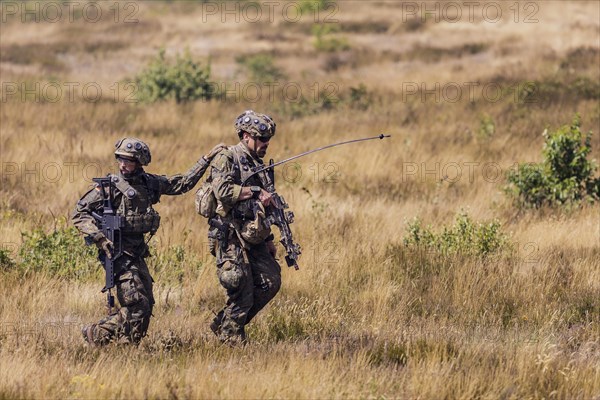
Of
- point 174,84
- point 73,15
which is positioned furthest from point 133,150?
point 73,15

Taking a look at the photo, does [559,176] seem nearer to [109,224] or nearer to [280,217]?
[280,217]

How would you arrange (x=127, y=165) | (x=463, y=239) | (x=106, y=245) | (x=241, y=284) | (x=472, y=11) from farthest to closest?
1. (x=472, y=11)
2. (x=463, y=239)
3. (x=241, y=284)
4. (x=127, y=165)
5. (x=106, y=245)

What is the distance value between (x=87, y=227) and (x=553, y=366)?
3.29m

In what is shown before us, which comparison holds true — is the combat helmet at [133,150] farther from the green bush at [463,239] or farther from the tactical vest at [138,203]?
the green bush at [463,239]

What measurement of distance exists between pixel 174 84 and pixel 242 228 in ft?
48.1

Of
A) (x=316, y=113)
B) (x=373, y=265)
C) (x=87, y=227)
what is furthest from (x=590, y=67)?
(x=87, y=227)

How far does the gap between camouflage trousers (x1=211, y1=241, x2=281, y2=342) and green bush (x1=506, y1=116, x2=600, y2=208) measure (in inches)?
235

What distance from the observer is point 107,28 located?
3891 centimetres

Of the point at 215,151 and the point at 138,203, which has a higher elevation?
the point at 215,151

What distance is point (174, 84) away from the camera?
20.7 m

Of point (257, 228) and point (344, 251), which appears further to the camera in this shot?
point (344, 251)

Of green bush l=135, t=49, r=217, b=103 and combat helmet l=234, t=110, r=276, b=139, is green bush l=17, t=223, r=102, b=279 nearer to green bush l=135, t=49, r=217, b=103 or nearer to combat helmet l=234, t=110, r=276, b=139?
combat helmet l=234, t=110, r=276, b=139

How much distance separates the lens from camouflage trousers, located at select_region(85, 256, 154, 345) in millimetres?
6359

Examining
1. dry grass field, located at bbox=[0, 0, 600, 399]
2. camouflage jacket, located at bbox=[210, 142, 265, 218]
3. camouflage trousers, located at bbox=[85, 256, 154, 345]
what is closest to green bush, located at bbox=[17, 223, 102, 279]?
dry grass field, located at bbox=[0, 0, 600, 399]
